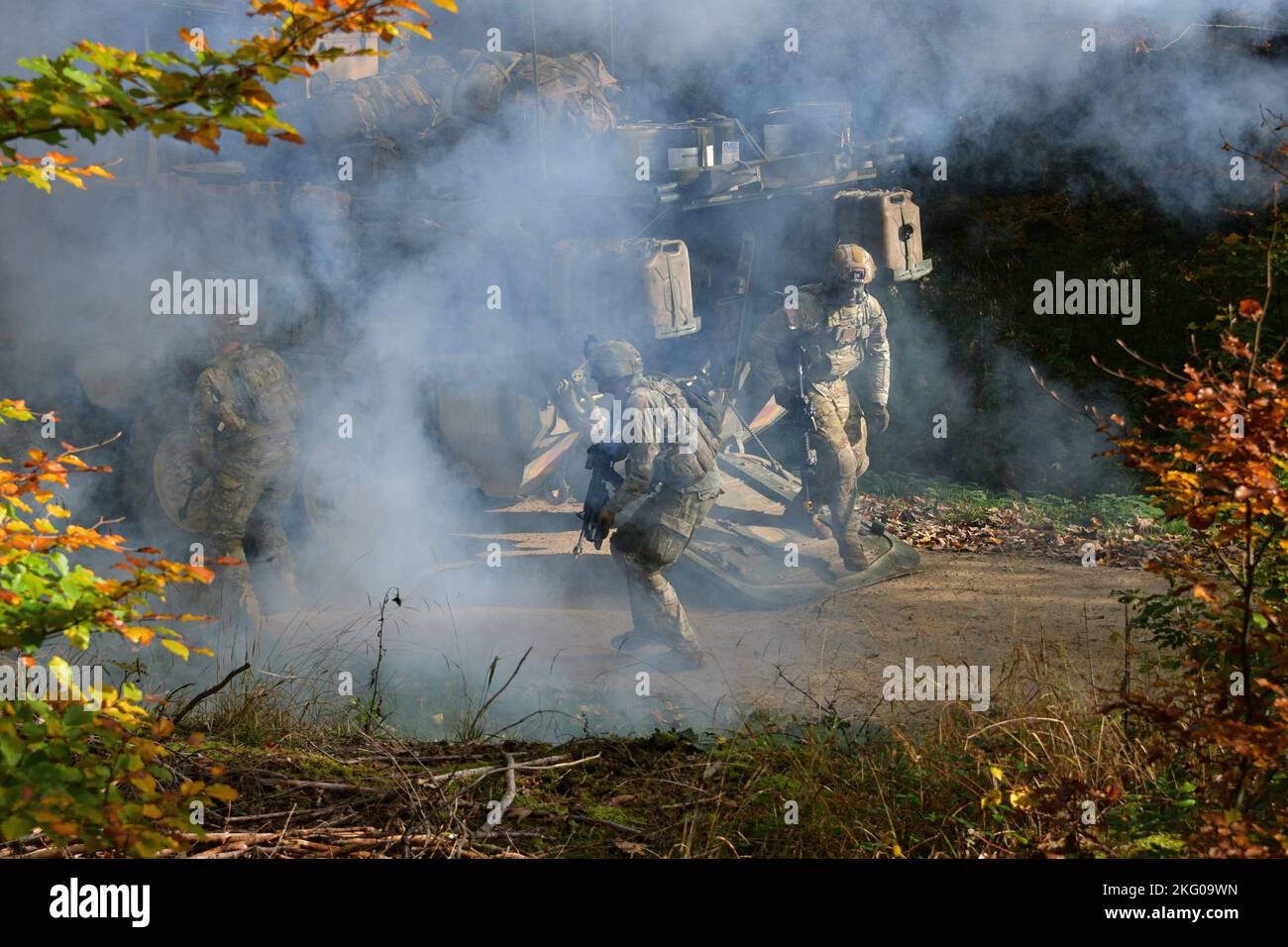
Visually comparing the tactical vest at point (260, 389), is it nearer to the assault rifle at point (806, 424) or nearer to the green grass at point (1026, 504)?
the assault rifle at point (806, 424)

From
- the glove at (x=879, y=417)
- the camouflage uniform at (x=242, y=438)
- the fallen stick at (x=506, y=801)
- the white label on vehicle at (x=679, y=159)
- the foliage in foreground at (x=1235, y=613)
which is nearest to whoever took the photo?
the foliage in foreground at (x=1235, y=613)

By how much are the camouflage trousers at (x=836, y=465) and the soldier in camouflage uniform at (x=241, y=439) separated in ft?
11.4

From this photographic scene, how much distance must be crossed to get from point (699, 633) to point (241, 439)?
292cm

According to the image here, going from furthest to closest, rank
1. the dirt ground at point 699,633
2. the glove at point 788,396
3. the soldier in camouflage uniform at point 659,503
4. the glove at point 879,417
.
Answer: the glove at point 879,417 < the glove at point 788,396 < the soldier in camouflage uniform at point 659,503 < the dirt ground at point 699,633

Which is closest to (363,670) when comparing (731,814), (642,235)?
(731,814)

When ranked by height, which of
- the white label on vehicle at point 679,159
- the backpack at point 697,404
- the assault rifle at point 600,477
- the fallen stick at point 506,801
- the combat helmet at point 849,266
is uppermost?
the white label on vehicle at point 679,159

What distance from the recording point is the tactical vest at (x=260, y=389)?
22.5 feet

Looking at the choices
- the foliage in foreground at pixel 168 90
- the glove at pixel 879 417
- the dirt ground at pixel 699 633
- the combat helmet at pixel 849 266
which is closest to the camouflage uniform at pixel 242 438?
the dirt ground at pixel 699 633

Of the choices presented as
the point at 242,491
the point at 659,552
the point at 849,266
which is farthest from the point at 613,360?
the point at 849,266

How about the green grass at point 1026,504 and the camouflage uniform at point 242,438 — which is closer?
the camouflage uniform at point 242,438

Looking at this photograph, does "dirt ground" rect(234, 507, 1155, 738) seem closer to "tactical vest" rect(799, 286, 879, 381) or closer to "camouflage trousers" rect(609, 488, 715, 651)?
"camouflage trousers" rect(609, 488, 715, 651)

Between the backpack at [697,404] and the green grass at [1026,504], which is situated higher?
the backpack at [697,404]

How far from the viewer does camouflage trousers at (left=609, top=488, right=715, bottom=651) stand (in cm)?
631

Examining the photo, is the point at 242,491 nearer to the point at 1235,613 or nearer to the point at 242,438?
the point at 242,438
